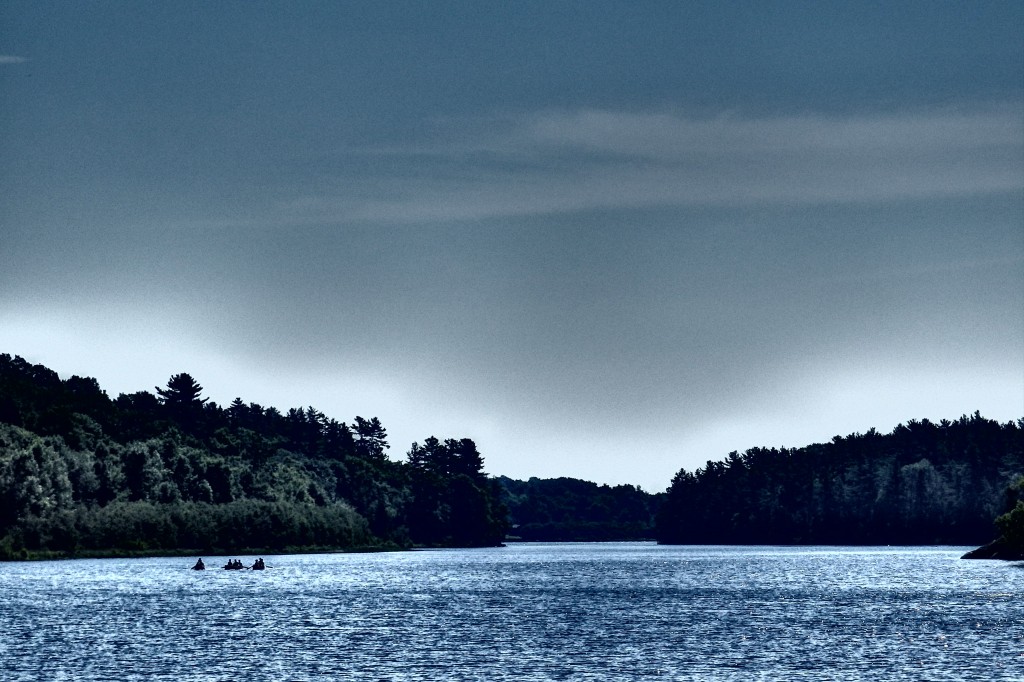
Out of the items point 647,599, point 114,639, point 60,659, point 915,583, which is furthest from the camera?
point 915,583

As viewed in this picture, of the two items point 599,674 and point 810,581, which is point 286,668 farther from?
point 810,581

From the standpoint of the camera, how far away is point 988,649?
284ft

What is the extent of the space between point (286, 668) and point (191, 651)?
10.6m

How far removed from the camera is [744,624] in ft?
348

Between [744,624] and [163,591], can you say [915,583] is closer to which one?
[744,624]

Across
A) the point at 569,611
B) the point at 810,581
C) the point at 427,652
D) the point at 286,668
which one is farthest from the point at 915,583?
the point at 286,668

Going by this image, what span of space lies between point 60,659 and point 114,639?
1285 cm

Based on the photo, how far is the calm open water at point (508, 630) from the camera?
257ft

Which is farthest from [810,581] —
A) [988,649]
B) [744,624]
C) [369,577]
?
[988,649]

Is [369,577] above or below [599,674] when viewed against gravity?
above

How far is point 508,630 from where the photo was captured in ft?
335

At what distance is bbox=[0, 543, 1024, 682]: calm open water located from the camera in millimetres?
78188

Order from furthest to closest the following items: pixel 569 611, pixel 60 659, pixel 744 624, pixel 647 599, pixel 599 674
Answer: pixel 647 599, pixel 569 611, pixel 744 624, pixel 60 659, pixel 599 674

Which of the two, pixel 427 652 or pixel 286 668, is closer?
pixel 286 668
